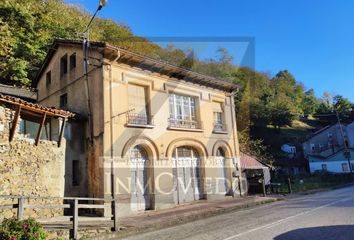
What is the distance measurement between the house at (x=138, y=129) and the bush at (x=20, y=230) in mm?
5864

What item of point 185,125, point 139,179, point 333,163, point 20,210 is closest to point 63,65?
point 185,125

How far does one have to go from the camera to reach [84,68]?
1561cm

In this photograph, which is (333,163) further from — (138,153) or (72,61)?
(72,61)

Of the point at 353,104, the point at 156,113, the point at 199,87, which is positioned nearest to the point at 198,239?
the point at 156,113

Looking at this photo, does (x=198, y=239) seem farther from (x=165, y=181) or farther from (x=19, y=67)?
(x=19, y=67)

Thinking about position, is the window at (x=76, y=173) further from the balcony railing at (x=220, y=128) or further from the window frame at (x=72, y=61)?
the balcony railing at (x=220, y=128)

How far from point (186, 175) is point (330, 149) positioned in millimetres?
41076

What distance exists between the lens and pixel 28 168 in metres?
11.9

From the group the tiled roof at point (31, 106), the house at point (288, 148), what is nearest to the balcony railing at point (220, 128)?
the tiled roof at point (31, 106)

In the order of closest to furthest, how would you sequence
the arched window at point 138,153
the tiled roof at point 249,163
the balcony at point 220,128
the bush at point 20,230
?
the bush at point 20,230 → the arched window at point 138,153 → the balcony at point 220,128 → the tiled roof at point 249,163

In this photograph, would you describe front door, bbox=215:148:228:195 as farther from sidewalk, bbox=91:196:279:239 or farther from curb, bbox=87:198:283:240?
sidewalk, bbox=91:196:279:239

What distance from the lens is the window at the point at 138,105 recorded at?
15.8 meters

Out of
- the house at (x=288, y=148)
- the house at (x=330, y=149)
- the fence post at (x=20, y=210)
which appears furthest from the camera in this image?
the house at (x=288, y=148)

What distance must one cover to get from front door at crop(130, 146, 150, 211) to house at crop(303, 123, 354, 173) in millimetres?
36180
